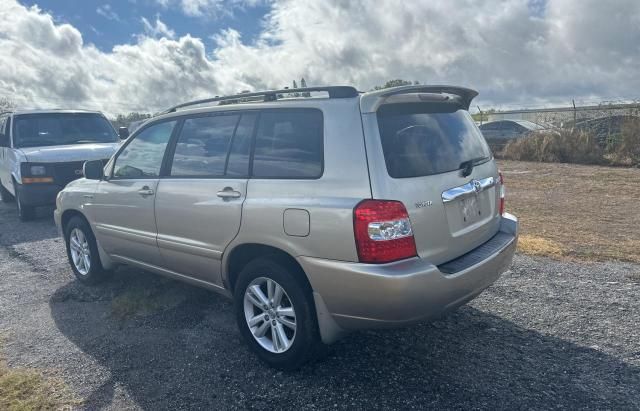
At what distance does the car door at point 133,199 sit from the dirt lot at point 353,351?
1.86ft

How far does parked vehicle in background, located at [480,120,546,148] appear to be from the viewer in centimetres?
1692

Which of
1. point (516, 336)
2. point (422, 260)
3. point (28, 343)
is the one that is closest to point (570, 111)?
point (516, 336)

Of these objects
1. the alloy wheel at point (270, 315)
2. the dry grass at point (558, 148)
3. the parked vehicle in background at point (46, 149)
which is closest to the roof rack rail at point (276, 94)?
the alloy wheel at point (270, 315)

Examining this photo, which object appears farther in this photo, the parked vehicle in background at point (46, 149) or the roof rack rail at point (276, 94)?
the parked vehicle in background at point (46, 149)

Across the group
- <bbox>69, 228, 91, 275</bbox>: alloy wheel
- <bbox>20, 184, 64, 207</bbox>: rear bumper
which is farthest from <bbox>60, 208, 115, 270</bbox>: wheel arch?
<bbox>20, 184, 64, 207</bbox>: rear bumper

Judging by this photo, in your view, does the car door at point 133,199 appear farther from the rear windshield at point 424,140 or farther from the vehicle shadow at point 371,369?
the rear windshield at point 424,140

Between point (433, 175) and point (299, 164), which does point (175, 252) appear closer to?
point (299, 164)

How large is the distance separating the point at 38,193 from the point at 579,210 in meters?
9.34

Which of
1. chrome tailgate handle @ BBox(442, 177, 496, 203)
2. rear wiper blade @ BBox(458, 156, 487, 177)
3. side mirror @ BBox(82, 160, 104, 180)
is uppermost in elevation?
side mirror @ BBox(82, 160, 104, 180)

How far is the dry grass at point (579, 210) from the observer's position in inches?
222

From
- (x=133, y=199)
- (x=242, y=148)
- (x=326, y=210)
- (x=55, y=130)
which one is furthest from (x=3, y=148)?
(x=326, y=210)

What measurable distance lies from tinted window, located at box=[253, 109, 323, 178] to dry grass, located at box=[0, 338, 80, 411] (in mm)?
1933

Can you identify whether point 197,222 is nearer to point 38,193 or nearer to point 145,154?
point 145,154

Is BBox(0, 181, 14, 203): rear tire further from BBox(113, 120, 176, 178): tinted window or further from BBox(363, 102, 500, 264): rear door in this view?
BBox(363, 102, 500, 264): rear door
